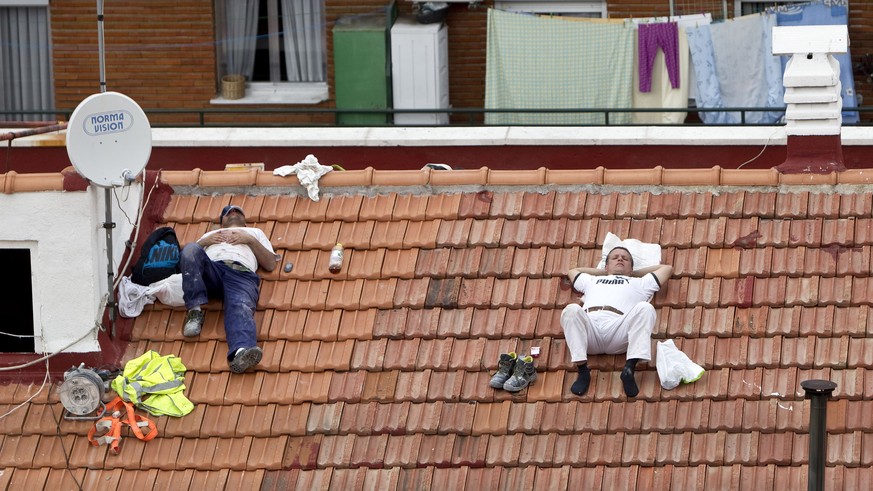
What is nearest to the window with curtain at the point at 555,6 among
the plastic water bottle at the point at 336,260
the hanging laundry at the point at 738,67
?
the hanging laundry at the point at 738,67

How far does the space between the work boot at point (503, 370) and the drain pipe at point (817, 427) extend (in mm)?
2106

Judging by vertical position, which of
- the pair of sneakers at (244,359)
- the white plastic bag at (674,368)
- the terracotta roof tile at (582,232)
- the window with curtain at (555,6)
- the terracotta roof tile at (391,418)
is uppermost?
the window with curtain at (555,6)

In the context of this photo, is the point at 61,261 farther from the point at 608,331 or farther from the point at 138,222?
the point at 608,331

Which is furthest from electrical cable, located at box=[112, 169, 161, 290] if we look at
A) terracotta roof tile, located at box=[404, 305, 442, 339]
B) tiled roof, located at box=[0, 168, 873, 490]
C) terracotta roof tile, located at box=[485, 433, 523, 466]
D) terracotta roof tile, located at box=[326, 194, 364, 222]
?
terracotta roof tile, located at box=[485, 433, 523, 466]

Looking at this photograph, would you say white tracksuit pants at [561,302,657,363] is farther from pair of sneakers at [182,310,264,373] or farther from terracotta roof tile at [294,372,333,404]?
pair of sneakers at [182,310,264,373]

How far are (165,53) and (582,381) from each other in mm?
11244

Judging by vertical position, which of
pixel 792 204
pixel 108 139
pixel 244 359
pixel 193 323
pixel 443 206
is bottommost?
pixel 244 359

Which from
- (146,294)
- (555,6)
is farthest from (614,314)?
(555,6)

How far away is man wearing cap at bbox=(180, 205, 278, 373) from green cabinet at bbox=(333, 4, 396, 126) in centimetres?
796

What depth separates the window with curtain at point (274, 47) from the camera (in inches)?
763

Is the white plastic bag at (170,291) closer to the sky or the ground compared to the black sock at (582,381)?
closer to the sky

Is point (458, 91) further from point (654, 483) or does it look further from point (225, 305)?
point (654, 483)

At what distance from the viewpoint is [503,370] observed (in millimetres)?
9430

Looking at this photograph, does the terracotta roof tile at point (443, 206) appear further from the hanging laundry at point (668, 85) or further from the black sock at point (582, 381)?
the hanging laundry at point (668, 85)
